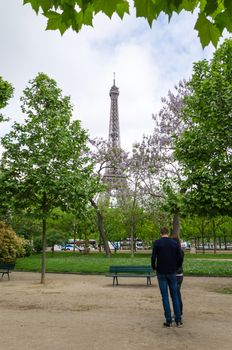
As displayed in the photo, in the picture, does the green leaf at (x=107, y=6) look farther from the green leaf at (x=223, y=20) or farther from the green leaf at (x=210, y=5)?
the green leaf at (x=223, y=20)

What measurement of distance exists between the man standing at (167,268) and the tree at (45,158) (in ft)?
31.2

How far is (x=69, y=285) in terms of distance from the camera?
1764cm

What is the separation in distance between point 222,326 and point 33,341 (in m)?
4.15

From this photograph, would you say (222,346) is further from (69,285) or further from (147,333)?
(69,285)

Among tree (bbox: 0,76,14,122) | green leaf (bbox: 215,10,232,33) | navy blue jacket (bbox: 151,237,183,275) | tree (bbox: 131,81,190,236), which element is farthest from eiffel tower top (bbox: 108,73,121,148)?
green leaf (bbox: 215,10,232,33)

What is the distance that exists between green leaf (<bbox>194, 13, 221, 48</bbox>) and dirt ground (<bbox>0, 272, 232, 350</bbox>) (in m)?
5.69

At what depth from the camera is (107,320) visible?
31.9 ft

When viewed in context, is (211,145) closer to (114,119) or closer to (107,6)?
(107,6)

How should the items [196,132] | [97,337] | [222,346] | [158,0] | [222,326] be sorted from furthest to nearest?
[196,132]
[222,326]
[97,337]
[222,346]
[158,0]

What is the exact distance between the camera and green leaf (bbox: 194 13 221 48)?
3.18 m

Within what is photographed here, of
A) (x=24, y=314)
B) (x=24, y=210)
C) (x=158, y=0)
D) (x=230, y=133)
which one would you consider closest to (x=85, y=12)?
(x=158, y=0)

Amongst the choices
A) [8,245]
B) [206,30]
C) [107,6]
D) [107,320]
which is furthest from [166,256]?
[8,245]

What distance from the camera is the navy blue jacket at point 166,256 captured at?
8914mm

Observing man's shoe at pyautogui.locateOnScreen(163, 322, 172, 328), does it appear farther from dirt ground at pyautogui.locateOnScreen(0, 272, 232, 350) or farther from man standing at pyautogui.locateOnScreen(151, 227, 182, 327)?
dirt ground at pyautogui.locateOnScreen(0, 272, 232, 350)
